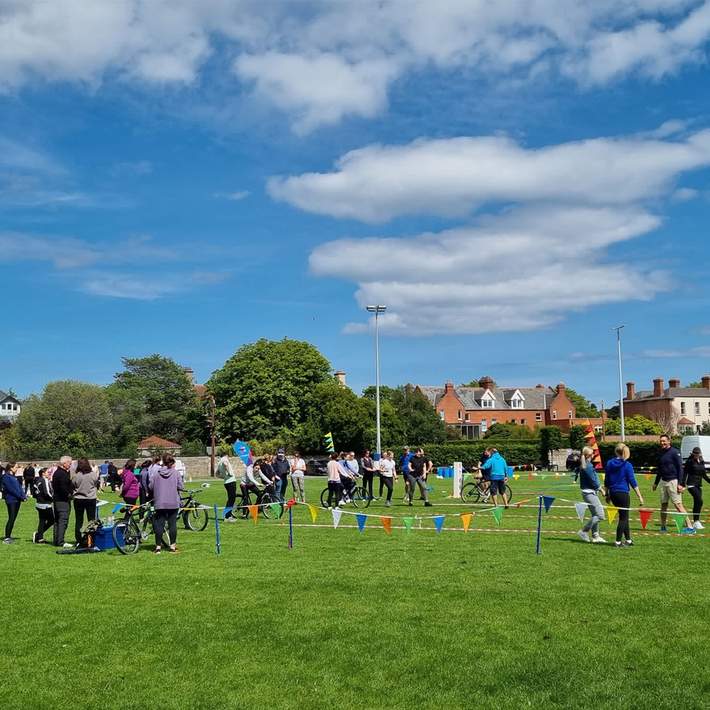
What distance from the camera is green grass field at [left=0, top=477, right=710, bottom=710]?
6.80 m

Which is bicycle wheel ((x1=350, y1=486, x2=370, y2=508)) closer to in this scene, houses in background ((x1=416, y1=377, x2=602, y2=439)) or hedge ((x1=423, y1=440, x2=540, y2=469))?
hedge ((x1=423, y1=440, x2=540, y2=469))

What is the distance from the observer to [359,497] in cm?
2680

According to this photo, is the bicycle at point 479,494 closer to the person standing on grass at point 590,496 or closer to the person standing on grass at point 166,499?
the person standing on grass at point 590,496

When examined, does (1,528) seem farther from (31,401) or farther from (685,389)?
(685,389)

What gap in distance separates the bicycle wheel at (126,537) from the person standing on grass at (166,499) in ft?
1.50

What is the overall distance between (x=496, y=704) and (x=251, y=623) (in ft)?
11.3

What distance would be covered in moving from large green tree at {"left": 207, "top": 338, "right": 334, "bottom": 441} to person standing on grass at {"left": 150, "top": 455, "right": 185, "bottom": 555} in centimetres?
5407

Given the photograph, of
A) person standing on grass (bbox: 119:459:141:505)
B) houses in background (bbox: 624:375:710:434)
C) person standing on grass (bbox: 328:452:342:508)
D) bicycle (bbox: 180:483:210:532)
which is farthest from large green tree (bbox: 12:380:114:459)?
houses in background (bbox: 624:375:710:434)

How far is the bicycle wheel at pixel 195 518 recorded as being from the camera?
1842cm

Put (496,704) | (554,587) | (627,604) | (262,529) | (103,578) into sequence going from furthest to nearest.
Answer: (262,529) < (103,578) < (554,587) < (627,604) < (496,704)

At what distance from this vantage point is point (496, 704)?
6453mm

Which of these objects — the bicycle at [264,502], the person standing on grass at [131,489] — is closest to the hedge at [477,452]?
the bicycle at [264,502]

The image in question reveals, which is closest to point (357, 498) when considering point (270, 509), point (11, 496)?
point (270, 509)

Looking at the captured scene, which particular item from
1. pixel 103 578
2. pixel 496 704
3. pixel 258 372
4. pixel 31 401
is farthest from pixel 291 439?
pixel 496 704
